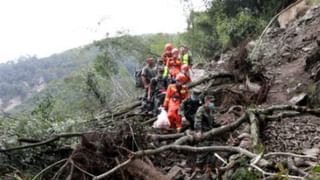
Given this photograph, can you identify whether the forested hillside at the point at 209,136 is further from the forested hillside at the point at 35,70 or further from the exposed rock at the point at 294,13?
the forested hillside at the point at 35,70

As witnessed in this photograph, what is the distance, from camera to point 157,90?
1144cm

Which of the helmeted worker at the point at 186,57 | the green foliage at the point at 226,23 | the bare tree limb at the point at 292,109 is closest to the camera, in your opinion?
the bare tree limb at the point at 292,109

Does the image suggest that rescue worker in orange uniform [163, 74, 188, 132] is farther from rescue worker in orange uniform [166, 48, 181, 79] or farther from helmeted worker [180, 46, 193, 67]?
helmeted worker [180, 46, 193, 67]

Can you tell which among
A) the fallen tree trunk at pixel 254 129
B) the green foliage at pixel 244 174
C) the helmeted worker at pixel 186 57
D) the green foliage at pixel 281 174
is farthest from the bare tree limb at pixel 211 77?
the green foliage at pixel 281 174

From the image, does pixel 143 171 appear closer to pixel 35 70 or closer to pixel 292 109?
pixel 292 109

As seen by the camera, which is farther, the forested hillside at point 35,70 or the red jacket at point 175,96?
the forested hillside at point 35,70

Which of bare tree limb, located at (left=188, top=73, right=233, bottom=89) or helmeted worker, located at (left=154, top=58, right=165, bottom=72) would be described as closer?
helmeted worker, located at (left=154, top=58, right=165, bottom=72)

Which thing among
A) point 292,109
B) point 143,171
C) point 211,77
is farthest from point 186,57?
point 143,171

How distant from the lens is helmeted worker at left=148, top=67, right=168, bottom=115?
1123 cm

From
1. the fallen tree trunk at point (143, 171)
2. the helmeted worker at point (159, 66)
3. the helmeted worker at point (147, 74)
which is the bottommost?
the fallen tree trunk at point (143, 171)

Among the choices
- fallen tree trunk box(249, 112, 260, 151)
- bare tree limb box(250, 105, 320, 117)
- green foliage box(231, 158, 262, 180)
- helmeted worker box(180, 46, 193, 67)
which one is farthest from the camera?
helmeted worker box(180, 46, 193, 67)

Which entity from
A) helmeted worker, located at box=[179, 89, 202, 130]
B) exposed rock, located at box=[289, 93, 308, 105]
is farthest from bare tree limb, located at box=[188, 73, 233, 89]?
helmeted worker, located at box=[179, 89, 202, 130]

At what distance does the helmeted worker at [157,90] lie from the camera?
11227mm

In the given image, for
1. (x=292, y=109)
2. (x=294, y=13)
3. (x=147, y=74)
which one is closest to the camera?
(x=292, y=109)
